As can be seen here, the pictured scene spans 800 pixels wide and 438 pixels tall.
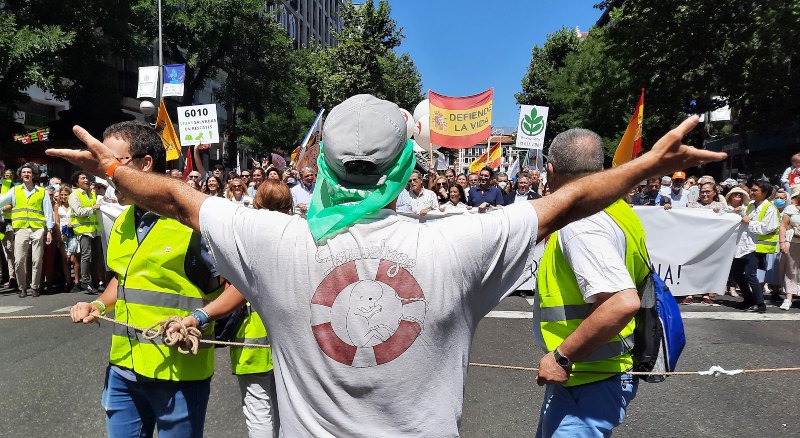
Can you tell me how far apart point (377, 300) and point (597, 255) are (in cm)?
114

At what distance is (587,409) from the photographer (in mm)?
2473

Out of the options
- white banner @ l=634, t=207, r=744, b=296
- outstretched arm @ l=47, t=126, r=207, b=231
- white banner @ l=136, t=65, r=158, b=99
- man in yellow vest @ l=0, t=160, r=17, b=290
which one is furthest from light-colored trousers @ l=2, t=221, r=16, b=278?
outstretched arm @ l=47, t=126, r=207, b=231

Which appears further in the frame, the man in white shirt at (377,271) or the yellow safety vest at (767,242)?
the yellow safety vest at (767,242)

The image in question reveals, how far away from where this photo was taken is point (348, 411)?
1570 millimetres

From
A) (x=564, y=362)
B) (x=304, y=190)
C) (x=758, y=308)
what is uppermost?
(x=304, y=190)

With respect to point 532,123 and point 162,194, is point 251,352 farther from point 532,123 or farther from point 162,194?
point 532,123

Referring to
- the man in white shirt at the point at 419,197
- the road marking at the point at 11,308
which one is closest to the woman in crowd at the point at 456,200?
the man in white shirt at the point at 419,197

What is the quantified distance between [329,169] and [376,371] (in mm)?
513

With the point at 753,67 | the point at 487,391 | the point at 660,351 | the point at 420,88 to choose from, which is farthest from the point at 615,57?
the point at 420,88

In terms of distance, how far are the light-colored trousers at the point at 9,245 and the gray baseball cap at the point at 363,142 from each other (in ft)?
34.5

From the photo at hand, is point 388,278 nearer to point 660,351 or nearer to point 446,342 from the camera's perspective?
point 446,342

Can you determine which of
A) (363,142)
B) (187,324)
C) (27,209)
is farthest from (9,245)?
(363,142)

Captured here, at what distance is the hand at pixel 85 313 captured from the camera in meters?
2.70

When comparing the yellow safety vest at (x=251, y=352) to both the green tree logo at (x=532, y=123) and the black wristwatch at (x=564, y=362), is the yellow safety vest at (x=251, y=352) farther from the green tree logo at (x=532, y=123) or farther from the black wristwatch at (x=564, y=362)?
the green tree logo at (x=532, y=123)
